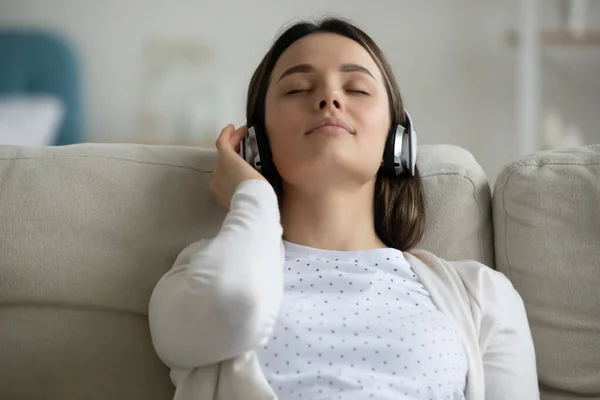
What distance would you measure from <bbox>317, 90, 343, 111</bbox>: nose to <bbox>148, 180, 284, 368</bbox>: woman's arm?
25 centimetres

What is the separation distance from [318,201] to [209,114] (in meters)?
1.94

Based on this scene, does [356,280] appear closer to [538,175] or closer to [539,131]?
[538,175]

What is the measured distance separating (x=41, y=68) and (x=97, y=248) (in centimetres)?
207

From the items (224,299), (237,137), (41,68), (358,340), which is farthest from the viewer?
(41,68)

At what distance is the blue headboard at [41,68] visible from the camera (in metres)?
3.13

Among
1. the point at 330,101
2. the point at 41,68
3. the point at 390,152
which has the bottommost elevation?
the point at 41,68

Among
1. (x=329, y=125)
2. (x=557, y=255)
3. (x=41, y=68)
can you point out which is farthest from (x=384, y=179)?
(x=41, y=68)

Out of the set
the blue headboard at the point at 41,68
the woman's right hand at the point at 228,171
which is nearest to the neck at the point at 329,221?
the woman's right hand at the point at 228,171

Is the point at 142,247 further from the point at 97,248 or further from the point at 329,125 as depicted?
the point at 329,125

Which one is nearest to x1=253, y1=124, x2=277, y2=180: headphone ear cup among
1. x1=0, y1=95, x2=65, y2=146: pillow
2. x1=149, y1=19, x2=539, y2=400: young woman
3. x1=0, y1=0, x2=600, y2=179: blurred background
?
x1=149, y1=19, x2=539, y2=400: young woman

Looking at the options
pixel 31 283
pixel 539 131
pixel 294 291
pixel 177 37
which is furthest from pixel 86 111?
pixel 294 291

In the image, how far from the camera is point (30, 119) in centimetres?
294

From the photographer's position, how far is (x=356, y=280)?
1189 millimetres

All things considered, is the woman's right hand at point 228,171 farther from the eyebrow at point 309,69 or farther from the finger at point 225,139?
the eyebrow at point 309,69
